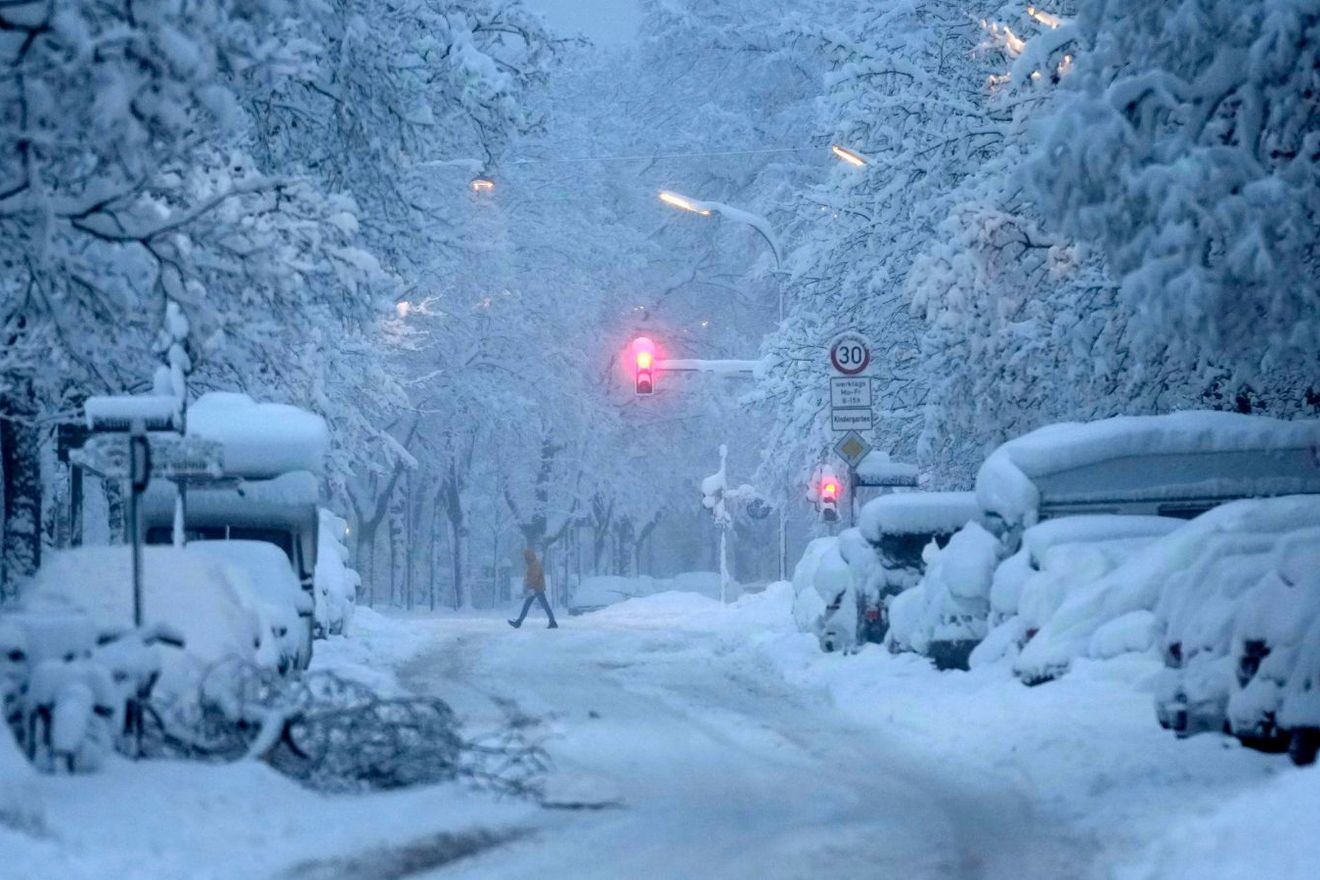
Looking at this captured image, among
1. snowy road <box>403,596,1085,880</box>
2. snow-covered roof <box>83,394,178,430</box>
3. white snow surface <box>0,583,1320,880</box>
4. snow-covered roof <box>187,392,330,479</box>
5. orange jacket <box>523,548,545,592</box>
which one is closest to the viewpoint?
white snow surface <box>0,583,1320,880</box>

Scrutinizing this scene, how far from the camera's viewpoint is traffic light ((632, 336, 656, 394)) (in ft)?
105

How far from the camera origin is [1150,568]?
1526 centimetres

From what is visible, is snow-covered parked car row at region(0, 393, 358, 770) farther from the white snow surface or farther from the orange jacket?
the orange jacket

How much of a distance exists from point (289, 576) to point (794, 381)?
57.4 feet

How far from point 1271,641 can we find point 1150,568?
3.79 metres

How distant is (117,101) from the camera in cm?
1025

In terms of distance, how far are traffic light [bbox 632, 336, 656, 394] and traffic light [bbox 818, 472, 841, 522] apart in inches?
373

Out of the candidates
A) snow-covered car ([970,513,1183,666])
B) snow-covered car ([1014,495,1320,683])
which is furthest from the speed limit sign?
snow-covered car ([1014,495,1320,683])

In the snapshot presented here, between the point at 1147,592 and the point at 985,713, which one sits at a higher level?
the point at 1147,592

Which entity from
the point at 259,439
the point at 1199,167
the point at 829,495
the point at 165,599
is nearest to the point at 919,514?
the point at 259,439

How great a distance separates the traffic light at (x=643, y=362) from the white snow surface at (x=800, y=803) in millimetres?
13271

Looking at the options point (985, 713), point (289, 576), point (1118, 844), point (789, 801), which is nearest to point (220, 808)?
point (789, 801)

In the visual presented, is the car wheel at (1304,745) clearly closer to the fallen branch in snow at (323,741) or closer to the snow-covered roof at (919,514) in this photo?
the fallen branch in snow at (323,741)

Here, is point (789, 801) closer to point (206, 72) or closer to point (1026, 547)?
point (206, 72)
